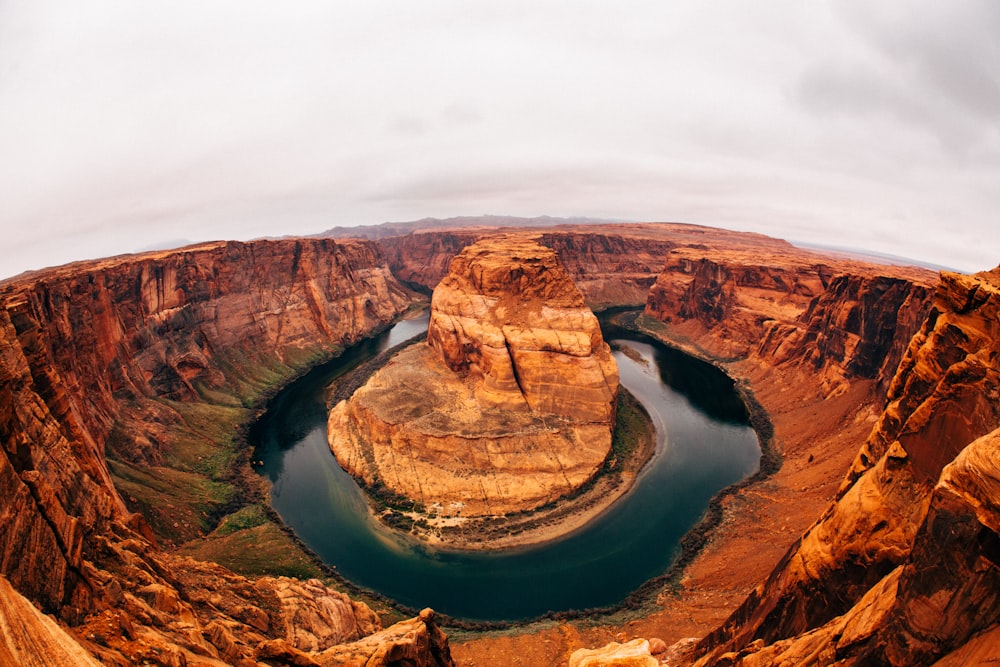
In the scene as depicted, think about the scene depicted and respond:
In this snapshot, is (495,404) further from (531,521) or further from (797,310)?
(797,310)

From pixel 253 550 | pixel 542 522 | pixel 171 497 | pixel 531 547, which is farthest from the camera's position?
pixel 171 497

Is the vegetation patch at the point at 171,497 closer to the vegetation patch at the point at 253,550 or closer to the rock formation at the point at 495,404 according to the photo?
the vegetation patch at the point at 253,550

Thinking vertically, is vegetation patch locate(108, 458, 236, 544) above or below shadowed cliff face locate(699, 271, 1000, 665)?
below

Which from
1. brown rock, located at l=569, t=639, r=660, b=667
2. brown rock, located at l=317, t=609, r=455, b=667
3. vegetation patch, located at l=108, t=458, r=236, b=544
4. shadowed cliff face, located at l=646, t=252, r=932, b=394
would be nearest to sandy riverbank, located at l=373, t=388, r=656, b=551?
vegetation patch, located at l=108, t=458, r=236, b=544

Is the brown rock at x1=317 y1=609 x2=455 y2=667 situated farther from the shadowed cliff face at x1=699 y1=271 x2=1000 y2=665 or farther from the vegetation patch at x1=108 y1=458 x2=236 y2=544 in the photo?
the vegetation patch at x1=108 y1=458 x2=236 y2=544

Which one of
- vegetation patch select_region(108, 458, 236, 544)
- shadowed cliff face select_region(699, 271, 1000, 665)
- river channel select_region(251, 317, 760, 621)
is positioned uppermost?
shadowed cliff face select_region(699, 271, 1000, 665)

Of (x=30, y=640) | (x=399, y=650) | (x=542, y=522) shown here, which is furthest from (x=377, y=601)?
(x=30, y=640)
